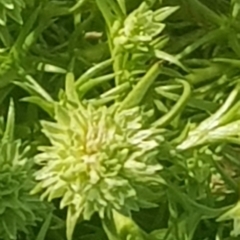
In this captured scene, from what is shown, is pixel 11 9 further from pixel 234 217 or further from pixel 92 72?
pixel 234 217

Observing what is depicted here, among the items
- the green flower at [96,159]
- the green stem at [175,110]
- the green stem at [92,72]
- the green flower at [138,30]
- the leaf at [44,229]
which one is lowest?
the leaf at [44,229]

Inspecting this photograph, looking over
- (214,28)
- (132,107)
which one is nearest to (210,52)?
(214,28)

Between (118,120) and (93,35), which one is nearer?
(118,120)

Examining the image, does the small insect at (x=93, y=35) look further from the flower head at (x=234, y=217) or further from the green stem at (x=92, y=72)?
the flower head at (x=234, y=217)

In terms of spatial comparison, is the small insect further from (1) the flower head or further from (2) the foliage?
(1) the flower head

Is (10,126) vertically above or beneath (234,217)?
above

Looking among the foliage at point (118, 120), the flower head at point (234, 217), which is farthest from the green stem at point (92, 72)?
the flower head at point (234, 217)

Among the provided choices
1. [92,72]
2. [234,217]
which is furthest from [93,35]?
[234,217]
